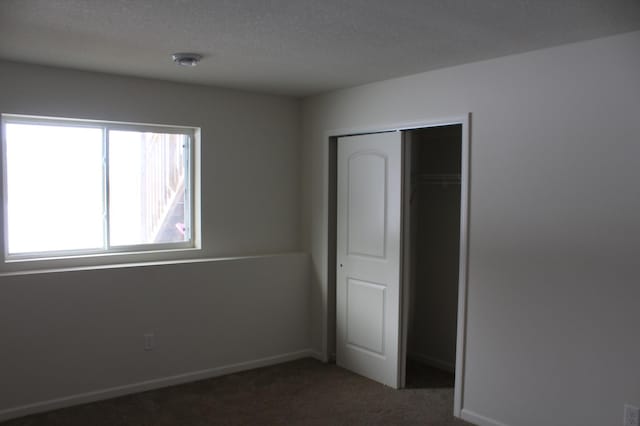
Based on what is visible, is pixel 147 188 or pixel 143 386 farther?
pixel 147 188

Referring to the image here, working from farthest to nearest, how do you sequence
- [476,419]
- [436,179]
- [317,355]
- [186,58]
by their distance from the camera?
[317,355] < [436,179] < [476,419] < [186,58]

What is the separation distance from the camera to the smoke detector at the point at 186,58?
127 inches

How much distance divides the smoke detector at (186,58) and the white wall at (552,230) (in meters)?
1.56

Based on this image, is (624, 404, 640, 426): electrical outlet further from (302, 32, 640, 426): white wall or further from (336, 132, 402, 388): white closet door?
(336, 132, 402, 388): white closet door

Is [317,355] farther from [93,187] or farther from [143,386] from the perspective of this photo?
[93,187]

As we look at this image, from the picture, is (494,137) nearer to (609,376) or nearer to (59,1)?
(609,376)

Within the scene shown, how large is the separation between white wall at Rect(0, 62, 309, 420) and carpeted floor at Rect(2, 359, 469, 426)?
172 mm

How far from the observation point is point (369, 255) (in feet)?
13.9

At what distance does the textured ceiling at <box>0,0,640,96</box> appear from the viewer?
2.34 m

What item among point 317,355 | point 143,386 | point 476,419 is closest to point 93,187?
point 143,386

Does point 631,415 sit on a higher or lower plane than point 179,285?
lower

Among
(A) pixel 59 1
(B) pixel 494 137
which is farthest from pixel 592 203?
(A) pixel 59 1

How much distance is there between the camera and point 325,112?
459cm

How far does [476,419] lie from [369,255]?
4.69ft
